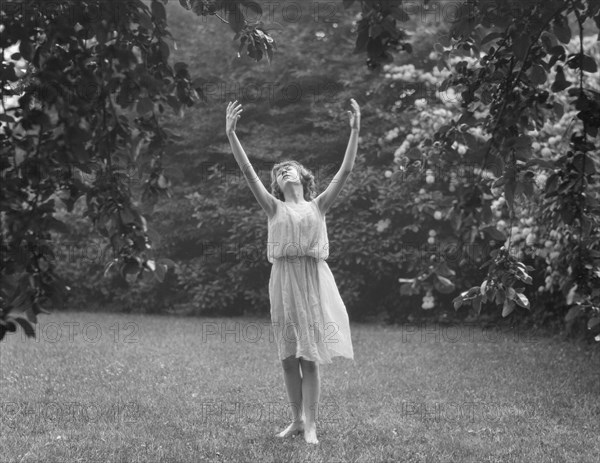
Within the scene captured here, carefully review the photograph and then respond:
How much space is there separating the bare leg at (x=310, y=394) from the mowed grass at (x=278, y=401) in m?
0.08

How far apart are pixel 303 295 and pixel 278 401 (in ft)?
4.90

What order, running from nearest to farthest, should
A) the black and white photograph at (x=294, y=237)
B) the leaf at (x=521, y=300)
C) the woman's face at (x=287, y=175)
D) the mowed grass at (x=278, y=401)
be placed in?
the black and white photograph at (x=294, y=237)
the leaf at (x=521, y=300)
the mowed grass at (x=278, y=401)
the woman's face at (x=287, y=175)

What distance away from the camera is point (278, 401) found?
5.18 m

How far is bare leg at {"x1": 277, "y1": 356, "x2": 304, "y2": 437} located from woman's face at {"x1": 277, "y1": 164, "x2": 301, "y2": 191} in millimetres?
1055

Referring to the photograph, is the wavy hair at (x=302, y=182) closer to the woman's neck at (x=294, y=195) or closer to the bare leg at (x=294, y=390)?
the woman's neck at (x=294, y=195)

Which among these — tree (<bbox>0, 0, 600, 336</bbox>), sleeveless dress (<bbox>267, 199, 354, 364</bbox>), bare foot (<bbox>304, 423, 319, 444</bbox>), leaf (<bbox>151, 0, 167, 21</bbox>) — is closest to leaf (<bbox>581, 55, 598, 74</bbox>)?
tree (<bbox>0, 0, 600, 336</bbox>)

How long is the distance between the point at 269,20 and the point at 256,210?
124 inches

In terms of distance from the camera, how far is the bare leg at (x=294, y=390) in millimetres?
4074

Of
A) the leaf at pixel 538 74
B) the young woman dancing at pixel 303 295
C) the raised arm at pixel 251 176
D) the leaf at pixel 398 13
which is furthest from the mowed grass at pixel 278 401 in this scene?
the leaf at pixel 398 13

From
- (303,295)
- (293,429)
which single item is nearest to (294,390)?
→ (293,429)

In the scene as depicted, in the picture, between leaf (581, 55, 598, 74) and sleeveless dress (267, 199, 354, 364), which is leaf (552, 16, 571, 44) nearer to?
leaf (581, 55, 598, 74)

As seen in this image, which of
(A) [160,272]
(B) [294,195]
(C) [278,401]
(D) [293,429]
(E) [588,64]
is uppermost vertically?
(E) [588,64]

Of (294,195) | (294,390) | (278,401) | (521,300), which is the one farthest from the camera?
(278,401)

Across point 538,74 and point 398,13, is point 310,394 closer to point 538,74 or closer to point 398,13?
point 538,74
